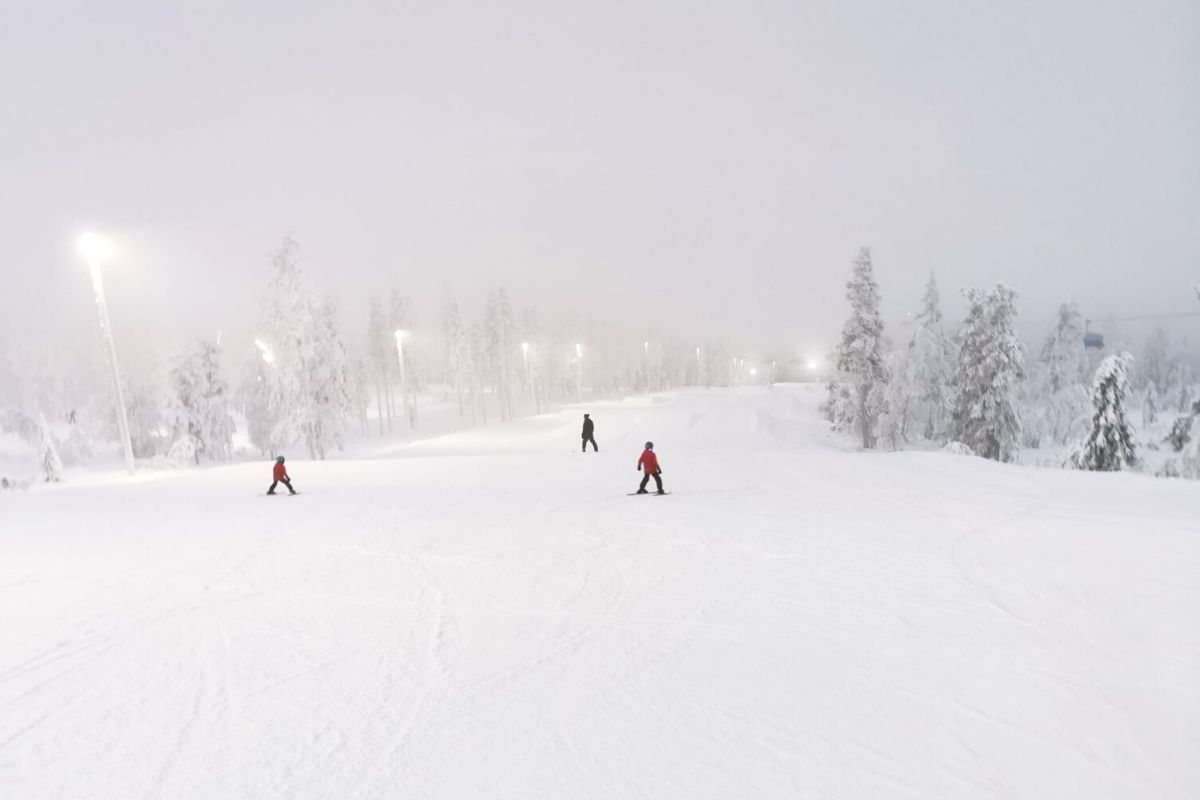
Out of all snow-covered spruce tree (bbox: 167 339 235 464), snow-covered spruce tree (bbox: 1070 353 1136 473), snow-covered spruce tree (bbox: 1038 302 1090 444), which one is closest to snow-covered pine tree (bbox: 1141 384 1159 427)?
snow-covered spruce tree (bbox: 1038 302 1090 444)

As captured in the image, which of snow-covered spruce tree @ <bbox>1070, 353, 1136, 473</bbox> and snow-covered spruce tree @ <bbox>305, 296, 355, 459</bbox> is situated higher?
snow-covered spruce tree @ <bbox>305, 296, 355, 459</bbox>

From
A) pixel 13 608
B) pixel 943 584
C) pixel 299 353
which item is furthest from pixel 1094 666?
pixel 299 353

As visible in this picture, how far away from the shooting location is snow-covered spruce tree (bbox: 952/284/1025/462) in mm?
33219

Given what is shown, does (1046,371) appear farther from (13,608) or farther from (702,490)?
(13,608)

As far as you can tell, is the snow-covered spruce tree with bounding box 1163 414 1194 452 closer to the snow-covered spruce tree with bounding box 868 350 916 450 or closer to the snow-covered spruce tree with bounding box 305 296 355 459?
the snow-covered spruce tree with bounding box 868 350 916 450

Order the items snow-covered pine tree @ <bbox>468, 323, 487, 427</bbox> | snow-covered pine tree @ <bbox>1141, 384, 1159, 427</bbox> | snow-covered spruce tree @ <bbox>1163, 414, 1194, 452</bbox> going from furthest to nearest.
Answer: snow-covered pine tree @ <bbox>468, 323, 487, 427</bbox>, snow-covered pine tree @ <bbox>1141, 384, 1159, 427</bbox>, snow-covered spruce tree @ <bbox>1163, 414, 1194, 452</bbox>

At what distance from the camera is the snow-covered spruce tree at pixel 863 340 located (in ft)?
128

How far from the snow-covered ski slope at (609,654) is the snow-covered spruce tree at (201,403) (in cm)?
2883

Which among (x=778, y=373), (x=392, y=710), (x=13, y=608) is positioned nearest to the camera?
(x=392, y=710)

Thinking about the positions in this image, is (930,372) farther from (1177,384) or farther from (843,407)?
(1177,384)

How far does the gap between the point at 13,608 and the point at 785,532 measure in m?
12.0

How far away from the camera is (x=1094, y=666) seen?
549cm

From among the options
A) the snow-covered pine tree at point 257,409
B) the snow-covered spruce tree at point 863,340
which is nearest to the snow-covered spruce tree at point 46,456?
the snow-covered pine tree at point 257,409

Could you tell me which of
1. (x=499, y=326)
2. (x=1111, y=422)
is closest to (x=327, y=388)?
(x=499, y=326)
